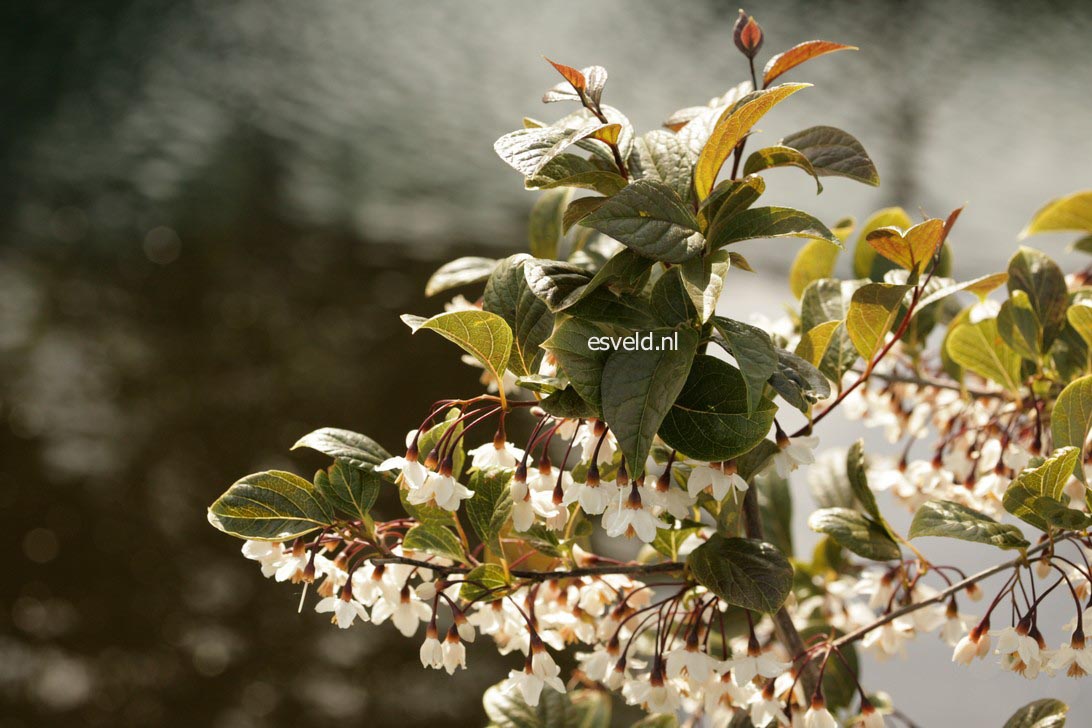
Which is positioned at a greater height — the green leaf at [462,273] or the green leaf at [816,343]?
the green leaf at [462,273]

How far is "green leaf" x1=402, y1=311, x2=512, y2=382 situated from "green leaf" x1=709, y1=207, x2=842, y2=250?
0.07 metres

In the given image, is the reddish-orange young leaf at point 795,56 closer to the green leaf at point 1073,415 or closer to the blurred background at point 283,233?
the green leaf at point 1073,415

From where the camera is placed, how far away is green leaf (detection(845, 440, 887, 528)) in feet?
1.10

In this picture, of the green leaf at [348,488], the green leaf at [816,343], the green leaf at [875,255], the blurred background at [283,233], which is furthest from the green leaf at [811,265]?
the blurred background at [283,233]

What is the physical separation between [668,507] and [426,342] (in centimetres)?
100

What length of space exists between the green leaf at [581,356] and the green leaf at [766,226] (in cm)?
5

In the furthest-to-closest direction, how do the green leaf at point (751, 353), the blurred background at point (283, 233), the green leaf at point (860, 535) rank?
the blurred background at point (283, 233) < the green leaf at point (860, 535) < the green leaf at point (751, 353)

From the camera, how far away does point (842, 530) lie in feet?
1.13

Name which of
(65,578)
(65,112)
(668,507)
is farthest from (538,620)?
(65,112)

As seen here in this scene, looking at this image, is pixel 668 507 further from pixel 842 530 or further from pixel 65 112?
pixel 65 112

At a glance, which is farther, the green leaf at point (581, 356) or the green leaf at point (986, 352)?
the green leaf at point (986, 352)

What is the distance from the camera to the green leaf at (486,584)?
1.02ft

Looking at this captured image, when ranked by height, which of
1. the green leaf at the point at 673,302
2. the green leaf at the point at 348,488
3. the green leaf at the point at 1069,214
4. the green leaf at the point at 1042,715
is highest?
the green leaf at the point at 1069,214

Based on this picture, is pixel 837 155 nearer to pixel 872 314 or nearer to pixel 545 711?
pixel 872 314
